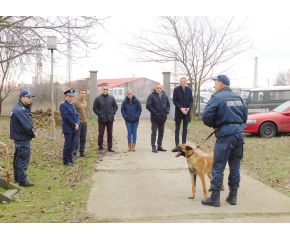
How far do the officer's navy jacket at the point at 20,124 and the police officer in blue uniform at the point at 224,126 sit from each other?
3.40 m

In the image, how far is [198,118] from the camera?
21203 mm

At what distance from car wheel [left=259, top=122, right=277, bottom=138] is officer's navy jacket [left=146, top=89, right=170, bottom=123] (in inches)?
209

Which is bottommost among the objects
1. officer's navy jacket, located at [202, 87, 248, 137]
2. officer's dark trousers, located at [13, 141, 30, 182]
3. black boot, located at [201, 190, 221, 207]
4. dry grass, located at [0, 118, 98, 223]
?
dry grass, located at [0, 118, 98, 223]

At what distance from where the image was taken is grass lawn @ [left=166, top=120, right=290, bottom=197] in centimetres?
700

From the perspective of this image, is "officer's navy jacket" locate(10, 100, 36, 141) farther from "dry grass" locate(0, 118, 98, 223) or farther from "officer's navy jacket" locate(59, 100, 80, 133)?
"officer's navy jacket" locate(59, 100, 80, 133)

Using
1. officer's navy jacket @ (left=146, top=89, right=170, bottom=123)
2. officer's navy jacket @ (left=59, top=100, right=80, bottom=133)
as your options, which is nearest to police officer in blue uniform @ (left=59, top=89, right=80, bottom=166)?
officer's navy jacket @ (left=59, top=100, right=80, bottom=133)

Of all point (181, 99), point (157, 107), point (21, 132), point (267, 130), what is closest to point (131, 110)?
point (157, 107)

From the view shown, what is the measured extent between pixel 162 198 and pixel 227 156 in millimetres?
1302

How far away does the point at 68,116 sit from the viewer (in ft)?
27.8

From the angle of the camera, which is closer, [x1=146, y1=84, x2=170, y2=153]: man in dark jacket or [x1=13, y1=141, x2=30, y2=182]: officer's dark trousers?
[x1=13, y1=141, x2=30, y2=182]: officer's dark trousers

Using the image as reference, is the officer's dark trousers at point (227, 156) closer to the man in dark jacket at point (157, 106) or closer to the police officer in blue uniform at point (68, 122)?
the police officer in blue uniform at point (68, 122)

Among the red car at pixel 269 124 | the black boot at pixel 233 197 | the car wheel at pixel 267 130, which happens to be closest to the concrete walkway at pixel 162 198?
the black boot at pixel 233 197

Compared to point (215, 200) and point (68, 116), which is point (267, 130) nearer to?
point (68, 116)

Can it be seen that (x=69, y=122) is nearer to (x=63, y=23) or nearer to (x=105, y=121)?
→ (x=105, y=121)
